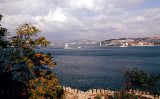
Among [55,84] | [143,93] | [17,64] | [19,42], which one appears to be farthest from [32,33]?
[143,93]

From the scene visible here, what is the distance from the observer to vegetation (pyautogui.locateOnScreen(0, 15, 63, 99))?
98.6 ft

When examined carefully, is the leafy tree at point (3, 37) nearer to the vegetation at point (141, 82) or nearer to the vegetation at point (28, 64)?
the vegetation at point (28, 64)

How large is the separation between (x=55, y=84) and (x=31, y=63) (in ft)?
10.7

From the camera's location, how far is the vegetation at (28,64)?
30.0 m

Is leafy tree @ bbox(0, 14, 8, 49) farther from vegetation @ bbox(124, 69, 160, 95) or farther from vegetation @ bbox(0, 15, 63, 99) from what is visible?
vegetation @ bbox(124, 69, 160, 95)

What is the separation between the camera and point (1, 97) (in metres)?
31.8

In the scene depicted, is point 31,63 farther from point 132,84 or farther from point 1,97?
point 132,84

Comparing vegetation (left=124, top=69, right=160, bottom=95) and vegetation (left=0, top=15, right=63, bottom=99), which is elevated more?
vegetation (left=0, top=15, right=63, bottom=99)

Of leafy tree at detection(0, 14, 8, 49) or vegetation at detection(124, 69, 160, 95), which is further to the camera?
vegetation at detection(124, 69, 160, 95)

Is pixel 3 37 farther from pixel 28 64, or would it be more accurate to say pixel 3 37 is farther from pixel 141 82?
pixel 141 82

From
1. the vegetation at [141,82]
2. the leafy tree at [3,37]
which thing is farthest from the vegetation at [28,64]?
the vegetation at [141,82]

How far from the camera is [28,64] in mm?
30141

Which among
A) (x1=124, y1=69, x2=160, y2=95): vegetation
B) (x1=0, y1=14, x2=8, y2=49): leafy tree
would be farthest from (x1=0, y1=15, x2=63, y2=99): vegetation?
(x1=124, y1=69, x2=160, y2=95): vegetation

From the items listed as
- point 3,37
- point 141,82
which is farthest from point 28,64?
point 141,82
